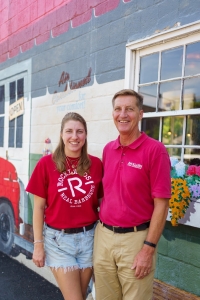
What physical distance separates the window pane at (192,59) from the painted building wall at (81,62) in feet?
0.76

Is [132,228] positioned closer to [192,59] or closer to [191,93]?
[191,93]

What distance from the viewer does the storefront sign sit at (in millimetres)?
5305

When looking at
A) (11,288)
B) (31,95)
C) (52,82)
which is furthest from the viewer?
(31,95)

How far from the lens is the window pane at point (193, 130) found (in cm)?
298

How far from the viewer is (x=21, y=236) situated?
5.31 meters

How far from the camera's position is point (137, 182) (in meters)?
2.20

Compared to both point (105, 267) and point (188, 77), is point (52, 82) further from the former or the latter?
point (105, 267)

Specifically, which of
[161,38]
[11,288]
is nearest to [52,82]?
[161,38]

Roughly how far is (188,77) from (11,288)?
344 centimetres

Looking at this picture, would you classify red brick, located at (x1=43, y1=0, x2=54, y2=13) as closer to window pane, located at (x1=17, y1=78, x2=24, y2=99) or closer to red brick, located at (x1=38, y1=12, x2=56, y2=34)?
red brick, located at (x1=38, y1=12, x2=56, y2=34)

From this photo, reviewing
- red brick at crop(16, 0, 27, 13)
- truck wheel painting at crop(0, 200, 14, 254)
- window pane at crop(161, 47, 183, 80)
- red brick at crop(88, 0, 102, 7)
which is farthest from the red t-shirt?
red brick at crop(16, 0, 27, 13)

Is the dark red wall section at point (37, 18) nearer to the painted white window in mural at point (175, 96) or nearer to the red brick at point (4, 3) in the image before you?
the red brick at point (4, 3)

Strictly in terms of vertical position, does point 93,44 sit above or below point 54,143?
above

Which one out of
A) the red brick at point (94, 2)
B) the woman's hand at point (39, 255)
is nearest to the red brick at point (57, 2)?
the red brick at point (94, 2)
